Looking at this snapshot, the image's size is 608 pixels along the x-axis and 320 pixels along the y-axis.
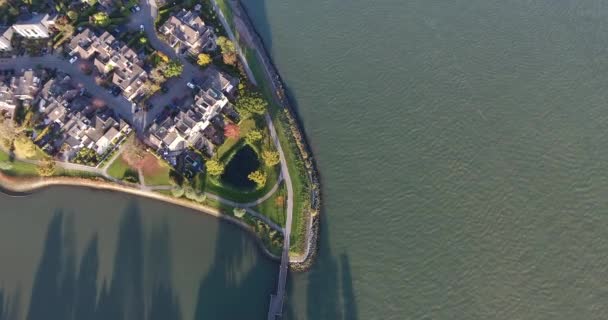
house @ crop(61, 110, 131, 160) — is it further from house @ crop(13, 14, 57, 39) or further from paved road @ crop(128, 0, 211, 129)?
house @ crop(13, 14, 57, 39)

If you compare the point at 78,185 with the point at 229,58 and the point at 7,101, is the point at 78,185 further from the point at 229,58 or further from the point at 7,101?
the point at 229,58

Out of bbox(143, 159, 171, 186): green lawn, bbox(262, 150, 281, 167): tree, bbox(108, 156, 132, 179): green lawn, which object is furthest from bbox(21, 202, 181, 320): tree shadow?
bbox(262, 150, 281, 167): tree

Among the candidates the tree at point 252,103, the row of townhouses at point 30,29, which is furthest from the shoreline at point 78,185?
the row of townhouses at point 30,29

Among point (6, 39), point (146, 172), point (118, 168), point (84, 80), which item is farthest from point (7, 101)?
point (146, 172)

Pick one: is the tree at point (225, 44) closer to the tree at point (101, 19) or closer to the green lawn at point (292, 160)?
the green lawn at point (292, 160)

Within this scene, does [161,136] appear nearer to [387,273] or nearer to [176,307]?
[176,307]

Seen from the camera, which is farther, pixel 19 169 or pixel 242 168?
pixel 19 169
